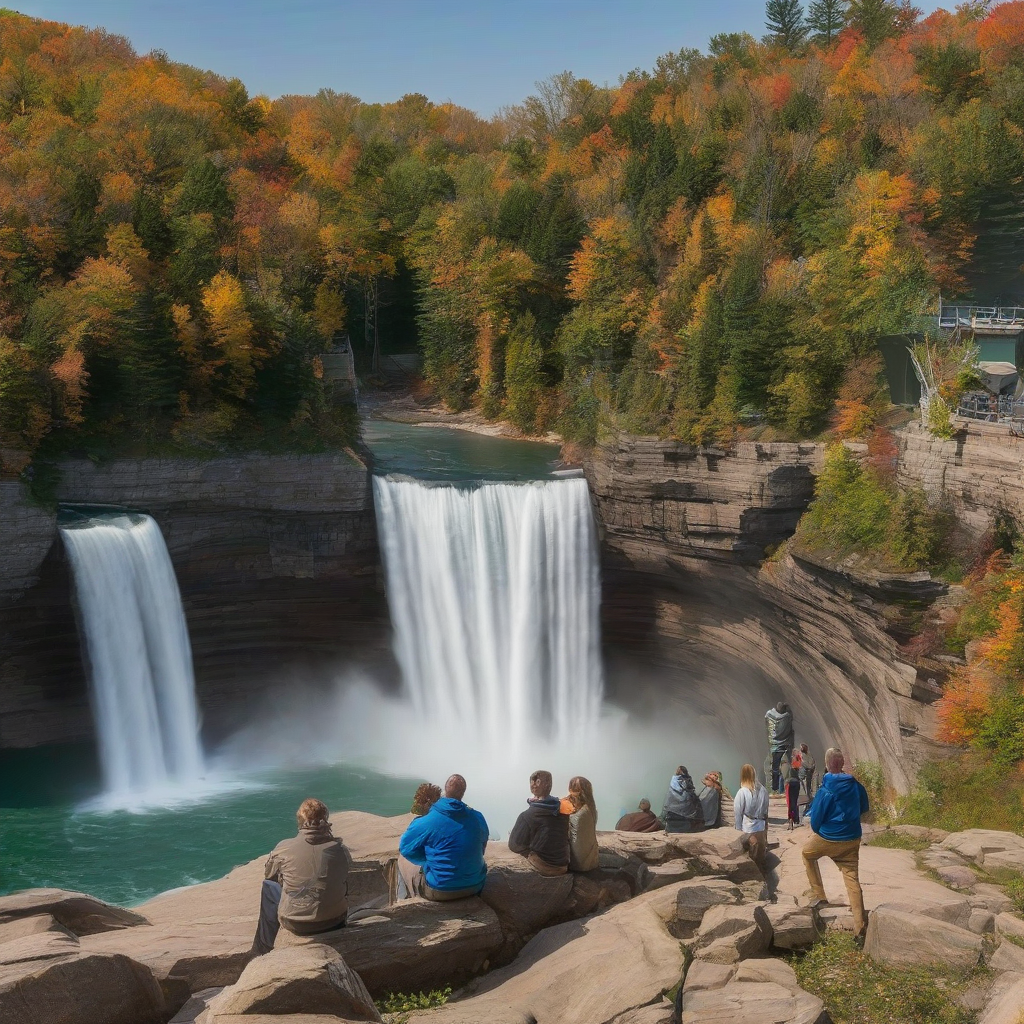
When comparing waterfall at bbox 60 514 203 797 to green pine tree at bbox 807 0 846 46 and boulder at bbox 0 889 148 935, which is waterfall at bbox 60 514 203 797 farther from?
green pine tree at bbox 807 0 846 46

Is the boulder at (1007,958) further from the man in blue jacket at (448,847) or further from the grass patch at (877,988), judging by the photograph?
the man in blue jacket at (448,847)

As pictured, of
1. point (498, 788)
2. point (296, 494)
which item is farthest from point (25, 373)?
point (498, 788)

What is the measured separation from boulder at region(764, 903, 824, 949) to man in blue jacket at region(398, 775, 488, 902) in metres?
3.55

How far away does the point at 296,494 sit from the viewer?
3234 centimetres

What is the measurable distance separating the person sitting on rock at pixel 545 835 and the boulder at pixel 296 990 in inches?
126

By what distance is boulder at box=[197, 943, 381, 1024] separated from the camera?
923 cm

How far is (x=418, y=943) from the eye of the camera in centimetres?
1110

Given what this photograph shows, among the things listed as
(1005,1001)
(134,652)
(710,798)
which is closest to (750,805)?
(710,798)

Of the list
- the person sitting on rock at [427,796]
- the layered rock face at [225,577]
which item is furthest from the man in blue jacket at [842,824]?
the layered rock face at [225,577]

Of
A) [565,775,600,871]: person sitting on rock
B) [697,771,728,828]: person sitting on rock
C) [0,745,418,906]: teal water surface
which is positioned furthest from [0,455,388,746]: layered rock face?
[565,775,600,871]: person sitting on rock

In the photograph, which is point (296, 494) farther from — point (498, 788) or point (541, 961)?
point (541, 961)

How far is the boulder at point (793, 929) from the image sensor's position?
40.0 ft

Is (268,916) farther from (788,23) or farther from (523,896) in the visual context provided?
(788,23)

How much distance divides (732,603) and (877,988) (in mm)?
22655
